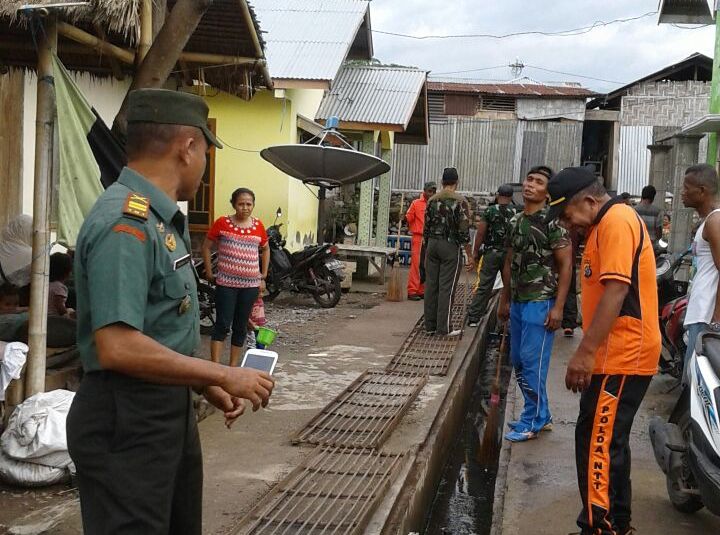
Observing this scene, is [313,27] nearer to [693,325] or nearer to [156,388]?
[693,325]

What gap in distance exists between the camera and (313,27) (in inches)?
546

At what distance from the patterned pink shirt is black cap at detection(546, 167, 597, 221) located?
3448 millimetres

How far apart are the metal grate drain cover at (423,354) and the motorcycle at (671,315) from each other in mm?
2022

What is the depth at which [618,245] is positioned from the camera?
11.8 ft

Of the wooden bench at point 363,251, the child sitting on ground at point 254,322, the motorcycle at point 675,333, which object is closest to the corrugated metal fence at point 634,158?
the wooden bench at point 363,251

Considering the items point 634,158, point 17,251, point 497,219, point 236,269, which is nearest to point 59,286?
point 17,251

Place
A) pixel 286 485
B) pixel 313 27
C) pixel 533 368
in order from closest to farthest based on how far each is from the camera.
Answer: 1. pixel 286 485
2. pixel 533 368
3. pixel 313 27

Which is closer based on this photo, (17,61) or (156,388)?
(156,388)

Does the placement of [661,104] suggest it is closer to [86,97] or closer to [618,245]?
[86,97]

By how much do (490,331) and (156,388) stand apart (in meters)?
9.83

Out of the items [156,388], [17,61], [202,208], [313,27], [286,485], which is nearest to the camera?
[156,388]

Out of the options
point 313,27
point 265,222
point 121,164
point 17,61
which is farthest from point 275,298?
point 121,164

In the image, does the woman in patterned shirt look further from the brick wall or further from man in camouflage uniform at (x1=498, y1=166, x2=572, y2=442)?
the brick wall

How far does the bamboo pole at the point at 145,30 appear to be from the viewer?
534 centimetres
